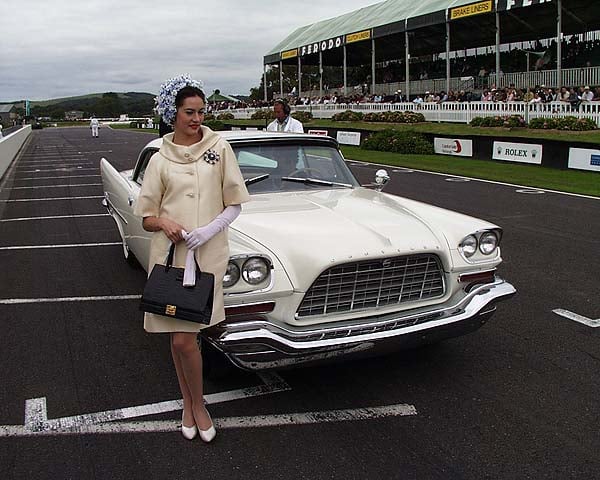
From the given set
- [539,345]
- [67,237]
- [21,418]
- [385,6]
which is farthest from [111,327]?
[385,6]

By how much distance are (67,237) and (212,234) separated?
6.82 meters

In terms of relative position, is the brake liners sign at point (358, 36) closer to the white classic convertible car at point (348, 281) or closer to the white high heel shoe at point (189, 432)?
the white classic convertible car at point (348, 281)

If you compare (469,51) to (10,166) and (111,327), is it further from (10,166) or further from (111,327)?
(111,327)

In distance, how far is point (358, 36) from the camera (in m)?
40.3

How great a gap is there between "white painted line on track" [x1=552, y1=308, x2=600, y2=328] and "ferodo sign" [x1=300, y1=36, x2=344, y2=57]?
38.2 m

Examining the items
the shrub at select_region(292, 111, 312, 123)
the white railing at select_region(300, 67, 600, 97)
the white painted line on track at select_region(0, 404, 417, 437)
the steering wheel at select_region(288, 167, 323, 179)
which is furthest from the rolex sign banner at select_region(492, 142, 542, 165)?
the shrub at select_region(292, 111, 312, 123)

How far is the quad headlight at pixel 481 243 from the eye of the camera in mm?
4223

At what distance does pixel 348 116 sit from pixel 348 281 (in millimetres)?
33608

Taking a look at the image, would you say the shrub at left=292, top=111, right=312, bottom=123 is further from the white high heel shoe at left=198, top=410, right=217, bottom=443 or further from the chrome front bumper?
the white high heel shoe at left=198, top=410, right=217, bottom=443

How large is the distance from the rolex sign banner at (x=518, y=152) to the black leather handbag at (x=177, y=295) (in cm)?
1629

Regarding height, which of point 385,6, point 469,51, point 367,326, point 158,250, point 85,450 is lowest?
point 85,450

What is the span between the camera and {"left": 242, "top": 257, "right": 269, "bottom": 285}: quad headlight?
3648mm

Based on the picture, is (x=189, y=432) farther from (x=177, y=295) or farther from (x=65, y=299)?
(x=65, y=299)

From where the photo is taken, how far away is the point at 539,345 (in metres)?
4.77
